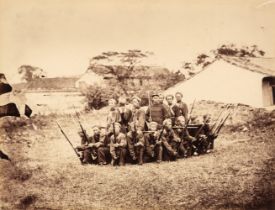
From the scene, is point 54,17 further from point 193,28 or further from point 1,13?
point 193,28

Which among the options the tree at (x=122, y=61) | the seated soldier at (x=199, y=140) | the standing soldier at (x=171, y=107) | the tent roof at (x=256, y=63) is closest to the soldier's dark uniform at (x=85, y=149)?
the tree at (x=122, y=61)

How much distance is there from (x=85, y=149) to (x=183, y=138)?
0.89m

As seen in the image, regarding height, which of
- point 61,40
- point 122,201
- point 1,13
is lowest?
point 122,201

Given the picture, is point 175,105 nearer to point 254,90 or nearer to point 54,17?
point 254,90

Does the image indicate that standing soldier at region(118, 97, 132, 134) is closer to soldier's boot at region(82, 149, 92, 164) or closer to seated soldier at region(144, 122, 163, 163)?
seated soldier at region(144, 122, 163, 163)

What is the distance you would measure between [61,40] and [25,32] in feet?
1.13

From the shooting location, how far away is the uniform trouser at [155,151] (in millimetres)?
3960

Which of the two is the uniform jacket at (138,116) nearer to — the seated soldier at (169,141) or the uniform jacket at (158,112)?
the uniform jacket at (158,112)

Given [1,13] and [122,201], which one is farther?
[1,13]

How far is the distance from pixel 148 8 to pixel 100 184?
1634 mm

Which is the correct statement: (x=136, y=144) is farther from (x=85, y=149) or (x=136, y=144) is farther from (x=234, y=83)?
(x=234, y=83)

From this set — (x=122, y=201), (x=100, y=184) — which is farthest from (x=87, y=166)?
(x=122, y=201)

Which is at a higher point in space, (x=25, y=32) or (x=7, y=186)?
(x=25, y=32)

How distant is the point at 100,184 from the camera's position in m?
3.86
